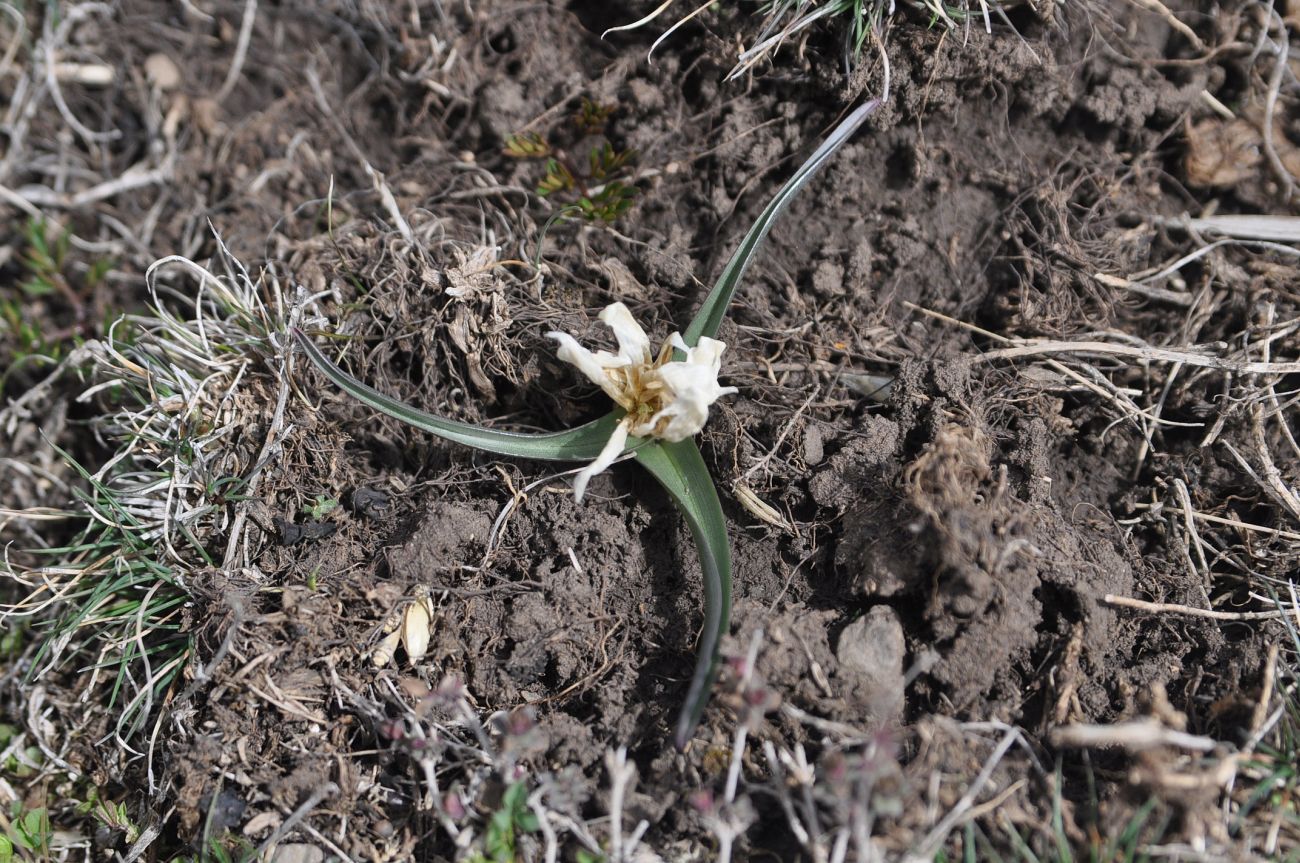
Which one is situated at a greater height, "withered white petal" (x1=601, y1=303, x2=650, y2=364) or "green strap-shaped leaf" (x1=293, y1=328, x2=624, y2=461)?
"withered white petal" (x1=601, y1=303, x2=650, y2=364)

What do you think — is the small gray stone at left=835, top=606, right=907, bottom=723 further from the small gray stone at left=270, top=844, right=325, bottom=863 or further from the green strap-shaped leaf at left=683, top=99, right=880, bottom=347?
the small gray stone at left=270, top=844, right=325, bottom=863

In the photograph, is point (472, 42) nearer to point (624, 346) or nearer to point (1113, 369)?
point (624, 346)

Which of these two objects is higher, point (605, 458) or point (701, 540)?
point (605, 458)

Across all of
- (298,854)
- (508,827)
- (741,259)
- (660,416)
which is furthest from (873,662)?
(298,854)

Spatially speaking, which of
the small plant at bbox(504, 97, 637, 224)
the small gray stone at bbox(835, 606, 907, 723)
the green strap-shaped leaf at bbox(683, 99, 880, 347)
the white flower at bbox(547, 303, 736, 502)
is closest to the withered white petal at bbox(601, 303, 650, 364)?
the white flower at bbox(547, 303, 736, 502)

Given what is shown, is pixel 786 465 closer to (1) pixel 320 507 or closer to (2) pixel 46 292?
(1) pixel 320 507

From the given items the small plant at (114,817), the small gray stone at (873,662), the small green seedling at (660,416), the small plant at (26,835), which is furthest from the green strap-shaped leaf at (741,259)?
the small plant at (26,835)

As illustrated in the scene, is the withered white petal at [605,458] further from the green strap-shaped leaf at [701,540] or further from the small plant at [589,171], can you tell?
the small plant at [589,171]
